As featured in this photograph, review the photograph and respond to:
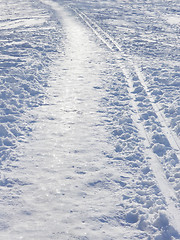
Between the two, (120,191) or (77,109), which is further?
(77,109)

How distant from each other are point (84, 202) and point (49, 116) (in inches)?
134

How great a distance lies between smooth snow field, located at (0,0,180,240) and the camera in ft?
15.8

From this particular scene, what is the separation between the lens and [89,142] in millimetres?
7027

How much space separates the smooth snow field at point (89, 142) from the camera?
4.82 meters

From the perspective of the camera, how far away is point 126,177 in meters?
5.84

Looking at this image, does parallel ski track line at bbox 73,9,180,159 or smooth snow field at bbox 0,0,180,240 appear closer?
smooth snow field at bbox 0,0,180,240

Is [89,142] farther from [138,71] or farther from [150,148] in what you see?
[138,71]

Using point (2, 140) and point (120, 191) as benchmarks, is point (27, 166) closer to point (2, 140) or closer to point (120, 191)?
point (2, 140)

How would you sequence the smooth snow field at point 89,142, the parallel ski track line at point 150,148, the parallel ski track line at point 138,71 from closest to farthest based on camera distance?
the smooth snow field at point 89,142 < the parallel ski track line at point 150,148 < the parallel ski track line at point 138,71

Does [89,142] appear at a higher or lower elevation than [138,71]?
lower

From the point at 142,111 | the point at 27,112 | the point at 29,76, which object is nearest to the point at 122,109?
the point at 142,111

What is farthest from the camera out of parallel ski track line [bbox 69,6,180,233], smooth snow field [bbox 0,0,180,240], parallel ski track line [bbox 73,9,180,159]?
parallel ski track line [bbox 73,9,180,159]

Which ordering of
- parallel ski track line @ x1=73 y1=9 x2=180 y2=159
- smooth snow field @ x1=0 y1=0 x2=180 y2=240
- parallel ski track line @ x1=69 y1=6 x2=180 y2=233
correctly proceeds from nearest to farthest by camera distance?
smooth snow field @ x1=0 y1=0 x2=180 y2=240 → parallel ski track line @ x1=69 y1=6 x2=180 y2=233 → parallel ski track line @ x1=73 y1=9 x2=180 y2=159

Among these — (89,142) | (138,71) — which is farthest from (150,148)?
(138,71)
